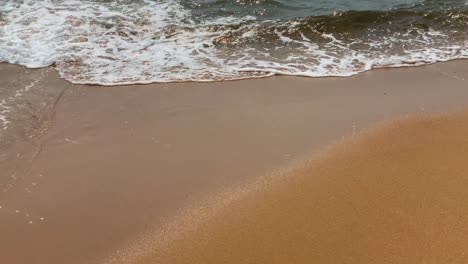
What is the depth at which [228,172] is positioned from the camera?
4.11 m

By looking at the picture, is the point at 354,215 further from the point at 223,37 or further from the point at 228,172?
the point at 223,37

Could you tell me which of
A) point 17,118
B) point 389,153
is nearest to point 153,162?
point 17,118

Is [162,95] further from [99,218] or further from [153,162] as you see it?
[99,218]

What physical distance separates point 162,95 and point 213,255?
8.81 feet

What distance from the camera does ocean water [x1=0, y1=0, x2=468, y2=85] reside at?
20.3 feet

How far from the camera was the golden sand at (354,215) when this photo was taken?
319cm

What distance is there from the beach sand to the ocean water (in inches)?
19.9

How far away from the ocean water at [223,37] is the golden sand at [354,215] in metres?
2.10

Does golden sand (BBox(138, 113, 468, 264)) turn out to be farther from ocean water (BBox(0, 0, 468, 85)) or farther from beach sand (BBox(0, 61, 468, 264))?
ocean water (BBox(0, 0, 468, 85))

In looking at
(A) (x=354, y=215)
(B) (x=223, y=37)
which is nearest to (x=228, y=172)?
(A) (x=354, y=215)

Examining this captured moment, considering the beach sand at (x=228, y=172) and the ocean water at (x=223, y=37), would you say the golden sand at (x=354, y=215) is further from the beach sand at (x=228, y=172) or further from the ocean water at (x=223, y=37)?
the ocean water at (x=223, y=37)

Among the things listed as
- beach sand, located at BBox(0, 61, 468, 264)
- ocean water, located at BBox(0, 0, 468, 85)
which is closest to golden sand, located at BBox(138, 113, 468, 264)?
beach sand, located at BBox(0, 61, 468, 264)

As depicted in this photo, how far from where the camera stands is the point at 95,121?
4898 mm

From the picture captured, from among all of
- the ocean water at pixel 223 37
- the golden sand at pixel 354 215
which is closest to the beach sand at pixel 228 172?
the golden sand at pixel 354 215
